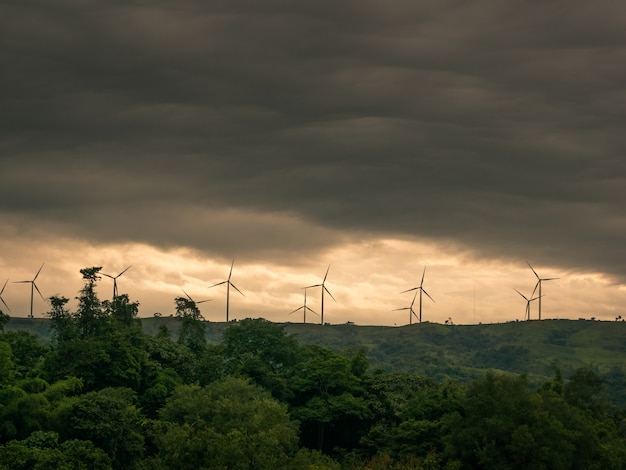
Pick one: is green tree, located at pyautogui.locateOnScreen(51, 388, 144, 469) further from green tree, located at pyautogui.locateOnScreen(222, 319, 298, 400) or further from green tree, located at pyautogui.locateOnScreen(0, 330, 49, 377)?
green tree, located at pyautogui.locateOnScreen(222, 319, 298, 400)

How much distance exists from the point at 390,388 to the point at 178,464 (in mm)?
51924

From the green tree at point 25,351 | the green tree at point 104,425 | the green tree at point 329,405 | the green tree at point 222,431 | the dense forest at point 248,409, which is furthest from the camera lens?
the green tree at point 329,405

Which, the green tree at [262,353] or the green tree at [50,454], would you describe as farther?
the green tree at [262,353]

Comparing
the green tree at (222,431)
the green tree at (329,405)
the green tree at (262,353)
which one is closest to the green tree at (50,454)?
the green tree at (222,431)

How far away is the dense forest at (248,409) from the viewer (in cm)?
9219

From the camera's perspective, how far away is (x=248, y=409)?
3831 inches

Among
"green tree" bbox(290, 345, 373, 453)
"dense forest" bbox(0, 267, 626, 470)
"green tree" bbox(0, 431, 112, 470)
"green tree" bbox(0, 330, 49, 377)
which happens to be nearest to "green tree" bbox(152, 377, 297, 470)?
"dense forest" bbox(0, 267, 626, 470)

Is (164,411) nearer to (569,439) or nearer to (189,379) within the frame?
(189,379)

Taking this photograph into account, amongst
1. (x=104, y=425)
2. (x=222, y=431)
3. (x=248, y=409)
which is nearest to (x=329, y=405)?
(x=248, y=409)

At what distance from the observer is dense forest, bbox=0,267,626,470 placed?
3629 inches

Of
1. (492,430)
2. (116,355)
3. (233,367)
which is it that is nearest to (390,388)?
(233,367)

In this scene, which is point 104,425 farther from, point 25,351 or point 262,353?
point 262,353

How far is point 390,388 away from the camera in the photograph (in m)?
134

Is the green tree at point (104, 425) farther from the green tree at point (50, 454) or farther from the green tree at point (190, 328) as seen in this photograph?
the green tree at point (190, 328)
